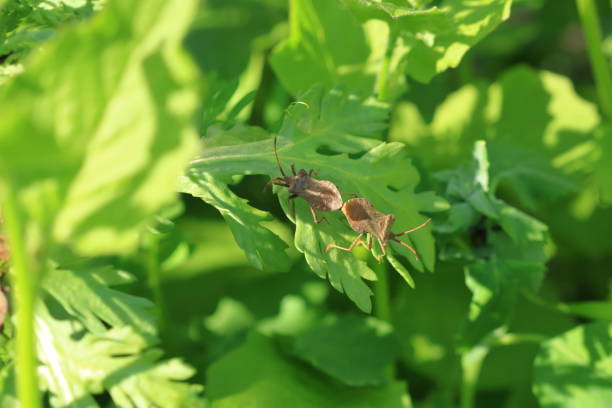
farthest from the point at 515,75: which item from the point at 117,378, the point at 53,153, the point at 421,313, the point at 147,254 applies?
the point at 53,153

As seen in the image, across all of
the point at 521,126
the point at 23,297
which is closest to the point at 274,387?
the point at 23,297

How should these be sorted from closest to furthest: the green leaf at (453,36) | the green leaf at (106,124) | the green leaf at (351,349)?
the green leaf at (106,124)
the green leaf at (453,36)
the green leaf at (351,349)

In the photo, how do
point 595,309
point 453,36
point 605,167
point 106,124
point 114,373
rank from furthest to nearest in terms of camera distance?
point 605,167 < point 595,309 < point 453,36 < point 114,373 < point 106,124

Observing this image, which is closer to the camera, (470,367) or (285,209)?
(285,209)

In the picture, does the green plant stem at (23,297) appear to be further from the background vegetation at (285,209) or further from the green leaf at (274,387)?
the green leaf at (274,387)

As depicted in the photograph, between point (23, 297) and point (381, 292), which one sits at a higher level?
point (23, 297)

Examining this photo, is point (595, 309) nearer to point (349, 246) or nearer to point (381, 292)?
point (381, 292)

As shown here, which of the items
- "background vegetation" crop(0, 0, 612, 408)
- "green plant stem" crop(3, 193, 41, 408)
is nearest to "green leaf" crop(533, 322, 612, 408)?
"background vegetation" crop(0, 0, 612, 408)

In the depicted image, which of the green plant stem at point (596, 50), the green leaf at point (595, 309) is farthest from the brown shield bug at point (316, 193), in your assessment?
the green plant stem at point (596, 50)

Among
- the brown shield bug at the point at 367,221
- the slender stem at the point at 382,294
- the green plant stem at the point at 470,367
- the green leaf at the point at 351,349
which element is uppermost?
the brown shield bug at the point at 367,221
